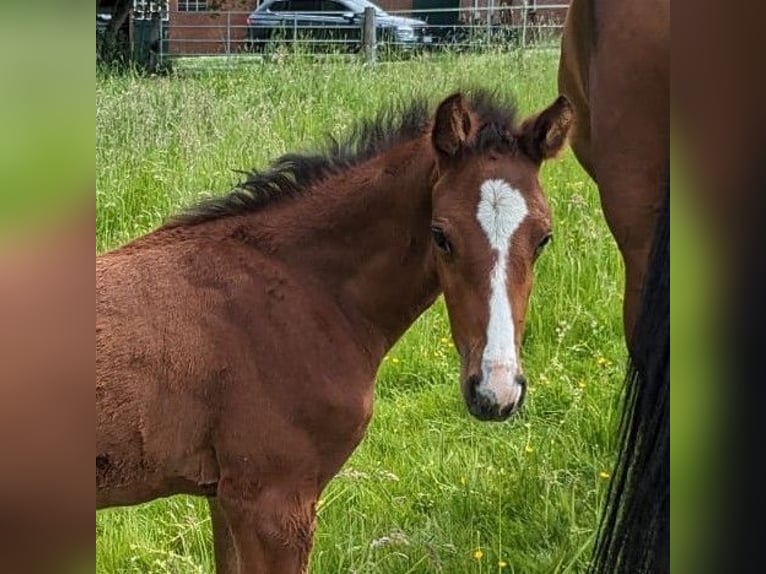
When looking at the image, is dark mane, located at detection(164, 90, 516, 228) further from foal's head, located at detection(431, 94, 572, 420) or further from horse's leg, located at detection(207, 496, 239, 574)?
horse's leg, located at detection(207, 496, 239, 574)

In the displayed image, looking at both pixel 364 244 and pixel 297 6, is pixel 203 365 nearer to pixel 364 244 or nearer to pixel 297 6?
pixel 364 244

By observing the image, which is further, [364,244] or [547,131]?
[364,244]

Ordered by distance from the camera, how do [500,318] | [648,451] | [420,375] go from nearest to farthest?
[500,318], [648,451], [420,375]

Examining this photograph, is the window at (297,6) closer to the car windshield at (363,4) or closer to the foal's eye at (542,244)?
the car windshield at (363,4)

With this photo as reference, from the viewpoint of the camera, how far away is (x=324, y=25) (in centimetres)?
153

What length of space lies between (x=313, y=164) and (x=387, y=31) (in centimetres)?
25

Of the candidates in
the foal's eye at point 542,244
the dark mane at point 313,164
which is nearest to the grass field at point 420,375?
the dark mane at point 313,164

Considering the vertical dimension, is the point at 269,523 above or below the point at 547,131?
below

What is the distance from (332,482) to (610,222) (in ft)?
1.99

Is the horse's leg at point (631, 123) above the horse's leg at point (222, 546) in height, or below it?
above

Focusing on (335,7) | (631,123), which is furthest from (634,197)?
(335,7)

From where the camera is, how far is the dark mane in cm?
148

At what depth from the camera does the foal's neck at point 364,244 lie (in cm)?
147

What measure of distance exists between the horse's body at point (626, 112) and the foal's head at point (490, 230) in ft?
0.55
